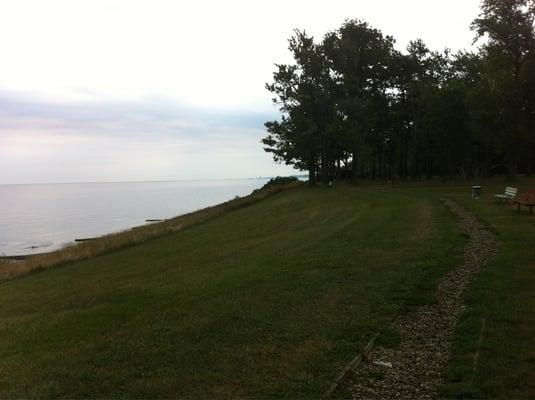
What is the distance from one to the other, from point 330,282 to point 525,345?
4.78m

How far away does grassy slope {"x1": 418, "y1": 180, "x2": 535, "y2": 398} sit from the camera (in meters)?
5.95

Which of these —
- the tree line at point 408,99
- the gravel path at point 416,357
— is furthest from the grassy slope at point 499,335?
the tree line at point 408,99

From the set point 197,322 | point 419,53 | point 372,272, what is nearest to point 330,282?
point 372,272

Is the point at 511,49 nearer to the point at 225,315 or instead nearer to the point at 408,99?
the point at 408,99

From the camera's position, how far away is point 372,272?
1199 cm

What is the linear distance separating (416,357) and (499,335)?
146cm

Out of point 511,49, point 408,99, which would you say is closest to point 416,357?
point 511,49

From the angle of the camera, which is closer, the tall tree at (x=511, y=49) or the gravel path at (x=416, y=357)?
the gravel path at (x=416, y=357)

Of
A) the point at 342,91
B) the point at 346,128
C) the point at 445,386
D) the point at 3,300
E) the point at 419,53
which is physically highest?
the point at 419,53

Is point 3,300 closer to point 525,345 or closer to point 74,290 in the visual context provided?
point 74,290

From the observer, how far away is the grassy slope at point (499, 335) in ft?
19.5

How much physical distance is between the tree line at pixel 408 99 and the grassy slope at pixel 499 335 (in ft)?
96.1

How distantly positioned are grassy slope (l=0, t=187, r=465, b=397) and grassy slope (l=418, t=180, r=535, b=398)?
1.16m

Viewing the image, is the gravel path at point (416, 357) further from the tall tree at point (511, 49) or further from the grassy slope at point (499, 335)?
the tall tree at point (511, 49)
